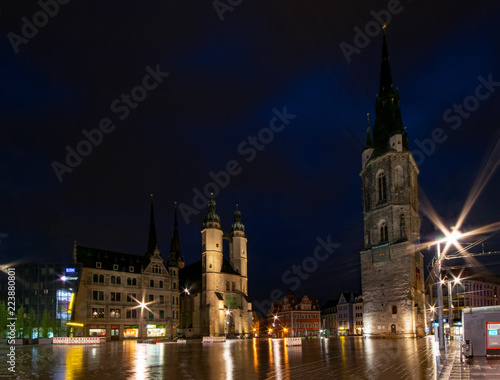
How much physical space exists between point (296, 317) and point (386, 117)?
201 ft

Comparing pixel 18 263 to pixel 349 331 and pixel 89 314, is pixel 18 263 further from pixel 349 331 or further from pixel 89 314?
pixel 349 331

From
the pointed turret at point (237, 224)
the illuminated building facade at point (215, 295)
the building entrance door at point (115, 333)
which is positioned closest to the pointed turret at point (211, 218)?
the illuminated building facade at point (215, 295)

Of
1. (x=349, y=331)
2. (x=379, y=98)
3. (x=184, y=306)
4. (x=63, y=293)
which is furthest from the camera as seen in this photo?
(x=349, y=331)

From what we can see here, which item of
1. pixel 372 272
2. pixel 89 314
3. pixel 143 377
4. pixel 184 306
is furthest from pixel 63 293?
pixel 143 377

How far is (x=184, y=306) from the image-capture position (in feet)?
293

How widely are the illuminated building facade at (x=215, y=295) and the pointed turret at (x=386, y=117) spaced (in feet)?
115

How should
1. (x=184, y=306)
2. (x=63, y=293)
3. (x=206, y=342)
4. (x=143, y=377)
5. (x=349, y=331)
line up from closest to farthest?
(x=143, y=377), (x=206, y=342), (x=63, y=293), (x=184, y=306), (x=349, y=331)

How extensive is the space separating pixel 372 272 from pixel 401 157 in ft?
63.3

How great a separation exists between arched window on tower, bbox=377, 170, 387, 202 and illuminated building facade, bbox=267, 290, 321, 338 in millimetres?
54231

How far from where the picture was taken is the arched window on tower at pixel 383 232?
6999cm

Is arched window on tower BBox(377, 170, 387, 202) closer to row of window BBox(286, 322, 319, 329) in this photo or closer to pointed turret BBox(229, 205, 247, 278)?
pointed turret BBox(229, 205, 247, 278)

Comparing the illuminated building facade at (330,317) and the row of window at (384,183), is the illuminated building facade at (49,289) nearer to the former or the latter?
the row of window at (384,183)

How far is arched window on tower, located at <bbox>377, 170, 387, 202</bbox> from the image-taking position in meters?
71.7

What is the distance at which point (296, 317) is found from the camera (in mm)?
115438
